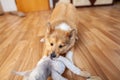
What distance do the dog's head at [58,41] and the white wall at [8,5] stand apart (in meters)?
3.50

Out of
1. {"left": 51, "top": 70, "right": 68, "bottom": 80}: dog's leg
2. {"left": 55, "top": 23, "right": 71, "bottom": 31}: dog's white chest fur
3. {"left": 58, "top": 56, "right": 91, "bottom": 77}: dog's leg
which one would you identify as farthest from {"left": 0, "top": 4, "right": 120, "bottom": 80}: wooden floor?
{"left": 55, "top": 23, "right": 71, "bottom": 31}: dog's white chest fur

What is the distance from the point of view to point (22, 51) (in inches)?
66.9

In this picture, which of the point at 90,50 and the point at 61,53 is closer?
the point at 61,53

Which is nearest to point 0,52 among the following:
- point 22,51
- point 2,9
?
point 22,51

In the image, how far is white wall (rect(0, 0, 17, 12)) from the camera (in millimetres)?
4453

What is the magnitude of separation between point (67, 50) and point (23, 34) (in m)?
1.12

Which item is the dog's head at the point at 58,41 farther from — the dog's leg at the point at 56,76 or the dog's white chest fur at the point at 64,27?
the dog's leg at the point at 56,76

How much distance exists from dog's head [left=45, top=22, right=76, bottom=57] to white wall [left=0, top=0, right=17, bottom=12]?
350 cm

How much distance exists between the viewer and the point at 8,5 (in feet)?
14.7

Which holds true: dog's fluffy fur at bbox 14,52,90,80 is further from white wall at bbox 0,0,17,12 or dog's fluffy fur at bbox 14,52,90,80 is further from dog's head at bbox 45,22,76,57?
white wall at bbox 0,0,17,12

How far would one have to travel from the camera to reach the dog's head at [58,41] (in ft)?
4.57

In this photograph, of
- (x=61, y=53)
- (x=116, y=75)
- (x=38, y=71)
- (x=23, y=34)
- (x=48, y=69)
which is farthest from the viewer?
(x=23, y=34)

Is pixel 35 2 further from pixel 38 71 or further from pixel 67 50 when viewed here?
pixel 38 71

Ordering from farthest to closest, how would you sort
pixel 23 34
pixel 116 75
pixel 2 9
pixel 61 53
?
1. pixel 2 9
2. pixel 23 34
3. pixel 61 53
4. pixel 116 75
